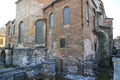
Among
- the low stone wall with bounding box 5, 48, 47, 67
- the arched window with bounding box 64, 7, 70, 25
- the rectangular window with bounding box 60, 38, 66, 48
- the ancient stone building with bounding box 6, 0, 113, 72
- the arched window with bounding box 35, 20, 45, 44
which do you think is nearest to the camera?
the ancient stone building with bounding box 6, 0, 113, 72

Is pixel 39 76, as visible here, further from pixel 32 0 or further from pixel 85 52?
pixel 32 0

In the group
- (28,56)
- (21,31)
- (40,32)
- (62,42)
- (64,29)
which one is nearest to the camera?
(64,29)

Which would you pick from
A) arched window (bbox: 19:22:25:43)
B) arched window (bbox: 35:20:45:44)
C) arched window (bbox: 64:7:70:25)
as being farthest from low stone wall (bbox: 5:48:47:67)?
arched window (bbox: 64:7:70:25)

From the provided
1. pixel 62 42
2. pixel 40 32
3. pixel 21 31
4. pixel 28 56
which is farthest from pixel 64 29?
pixel 21 31

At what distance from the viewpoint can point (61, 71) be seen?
14.5m

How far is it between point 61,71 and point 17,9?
13239 mm

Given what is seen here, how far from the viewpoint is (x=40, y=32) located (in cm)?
1917

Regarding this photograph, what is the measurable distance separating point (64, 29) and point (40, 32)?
545 centimetres

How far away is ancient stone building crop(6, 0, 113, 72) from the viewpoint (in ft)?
44.4

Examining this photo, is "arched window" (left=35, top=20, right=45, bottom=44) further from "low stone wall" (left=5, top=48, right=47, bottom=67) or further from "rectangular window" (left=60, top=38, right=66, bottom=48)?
"rectangular window" (left=60, top=38, right=66, bottom=48)

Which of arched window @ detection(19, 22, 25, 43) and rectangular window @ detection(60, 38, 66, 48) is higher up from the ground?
arched window @ detection(19, 22, 25, 43)

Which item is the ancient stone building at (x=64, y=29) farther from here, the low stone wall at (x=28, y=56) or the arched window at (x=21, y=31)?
the low stone wall at (x=28, y=56)

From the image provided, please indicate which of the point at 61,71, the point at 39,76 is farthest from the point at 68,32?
the point at 39,76

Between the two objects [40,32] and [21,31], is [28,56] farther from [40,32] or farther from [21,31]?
[21,31]
